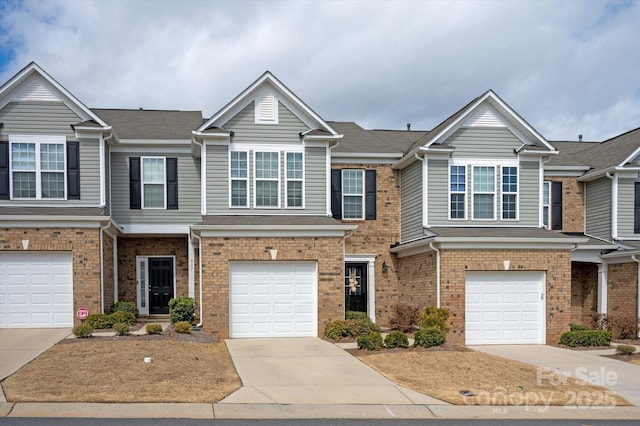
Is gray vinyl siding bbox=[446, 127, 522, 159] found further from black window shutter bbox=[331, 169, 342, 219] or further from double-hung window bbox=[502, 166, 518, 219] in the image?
black window shutter bbox=[331, 169, 342, 219]

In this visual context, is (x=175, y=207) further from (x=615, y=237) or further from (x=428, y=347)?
(x=615, y=237)

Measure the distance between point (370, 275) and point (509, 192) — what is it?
18.3ft

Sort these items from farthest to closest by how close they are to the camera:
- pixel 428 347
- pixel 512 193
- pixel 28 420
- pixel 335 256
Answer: pixel 512 193 → pixel 335 256 → pixel 428 347 → pixel 28 420

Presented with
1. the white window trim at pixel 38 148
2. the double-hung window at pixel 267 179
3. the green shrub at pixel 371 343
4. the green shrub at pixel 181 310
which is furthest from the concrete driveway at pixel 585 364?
the white window trim at pixel 38 148

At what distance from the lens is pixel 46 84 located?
67.4 feet

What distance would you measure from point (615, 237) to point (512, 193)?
4.64 meters

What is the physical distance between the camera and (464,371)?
46.5ft

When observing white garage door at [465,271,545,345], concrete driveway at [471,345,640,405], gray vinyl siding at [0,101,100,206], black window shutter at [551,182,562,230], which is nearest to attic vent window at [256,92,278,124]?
gray vinyl siding at [0,101,100,206]

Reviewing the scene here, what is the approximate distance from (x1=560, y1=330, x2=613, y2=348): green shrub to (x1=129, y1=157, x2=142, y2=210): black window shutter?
46.6 feet

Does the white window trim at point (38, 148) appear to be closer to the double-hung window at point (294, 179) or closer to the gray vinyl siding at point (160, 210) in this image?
the gray vinyl siding at point (160, 210)

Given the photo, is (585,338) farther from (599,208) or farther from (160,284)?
(160,284)

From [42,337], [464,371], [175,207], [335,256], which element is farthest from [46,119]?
[464,371]

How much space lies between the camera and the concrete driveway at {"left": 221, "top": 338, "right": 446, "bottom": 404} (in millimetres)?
11570

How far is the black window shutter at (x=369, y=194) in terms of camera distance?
77.6 feet
